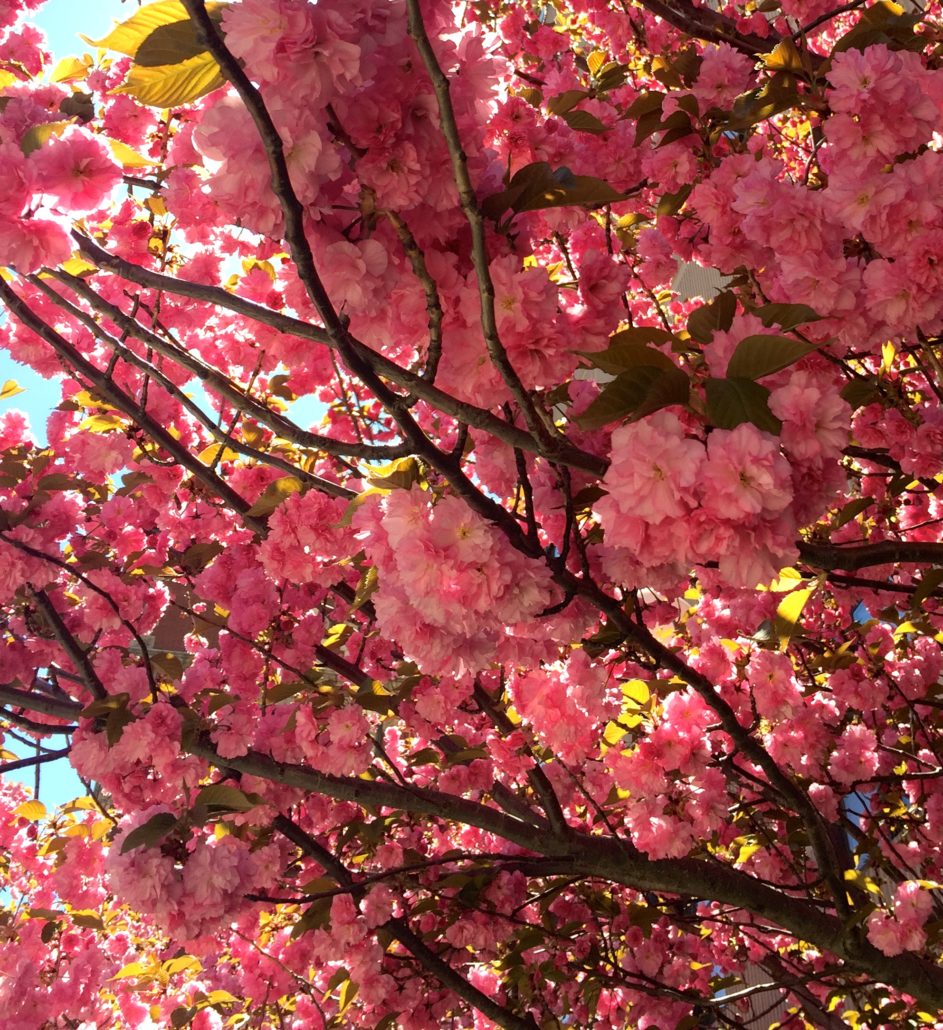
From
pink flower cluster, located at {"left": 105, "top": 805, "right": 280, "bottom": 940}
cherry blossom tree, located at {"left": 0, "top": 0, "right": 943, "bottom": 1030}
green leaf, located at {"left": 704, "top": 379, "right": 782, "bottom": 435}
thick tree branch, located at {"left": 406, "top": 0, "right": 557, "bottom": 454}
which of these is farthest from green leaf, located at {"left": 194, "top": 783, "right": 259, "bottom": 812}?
green leaf, located at {"left": 704, "top": 379, "right": 782, "bottom": 435}

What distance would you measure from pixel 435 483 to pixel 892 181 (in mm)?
886

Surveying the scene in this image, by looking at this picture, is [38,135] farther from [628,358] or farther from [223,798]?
[223,798]

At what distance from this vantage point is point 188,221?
205 centimetres

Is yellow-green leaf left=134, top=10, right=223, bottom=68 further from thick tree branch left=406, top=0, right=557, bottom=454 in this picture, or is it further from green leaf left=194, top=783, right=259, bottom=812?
green leaf left=194, top=783, right=259, bottom=812

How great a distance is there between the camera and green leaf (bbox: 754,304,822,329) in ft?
3.37

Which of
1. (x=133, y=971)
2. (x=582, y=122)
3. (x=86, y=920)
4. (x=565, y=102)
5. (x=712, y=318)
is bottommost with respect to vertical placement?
(x=133, y=971)

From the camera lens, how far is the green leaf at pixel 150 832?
2.00 metres

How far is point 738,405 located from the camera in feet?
3.06

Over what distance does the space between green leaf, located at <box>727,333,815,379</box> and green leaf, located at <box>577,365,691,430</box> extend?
0.07m

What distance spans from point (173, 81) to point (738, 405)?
2.50 ft

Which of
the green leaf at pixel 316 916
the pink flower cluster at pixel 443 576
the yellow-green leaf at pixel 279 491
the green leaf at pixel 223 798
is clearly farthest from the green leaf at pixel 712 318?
the green leaf at pixel 316 916

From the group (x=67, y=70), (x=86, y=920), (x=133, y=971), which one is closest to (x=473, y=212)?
(x=67, y=70)

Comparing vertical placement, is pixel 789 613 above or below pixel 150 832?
above

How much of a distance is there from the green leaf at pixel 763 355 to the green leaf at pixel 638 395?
2.6 inches
